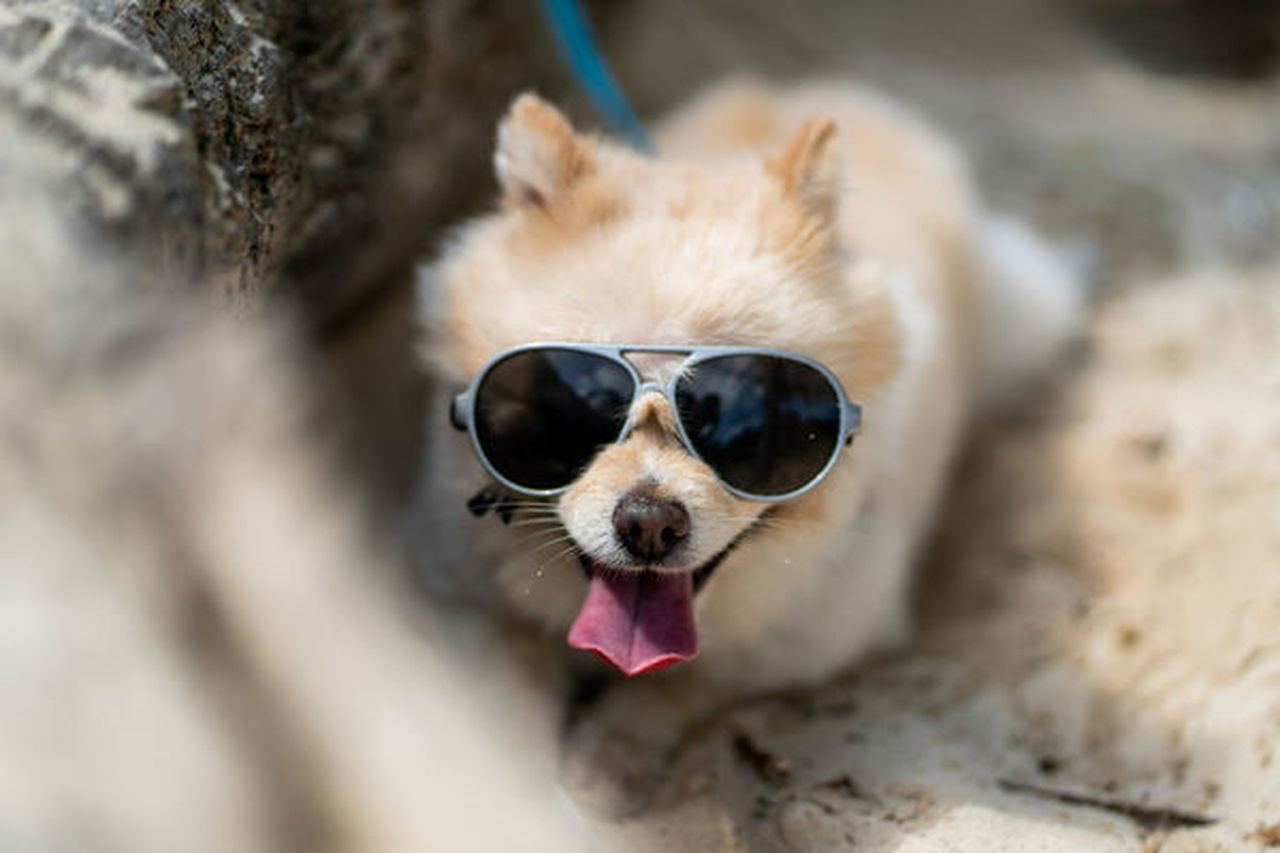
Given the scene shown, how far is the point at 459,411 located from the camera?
2.43m

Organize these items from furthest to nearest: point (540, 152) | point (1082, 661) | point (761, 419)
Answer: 1. point (1082, 661)
2. point (540, 152)
3. point (761, 419)

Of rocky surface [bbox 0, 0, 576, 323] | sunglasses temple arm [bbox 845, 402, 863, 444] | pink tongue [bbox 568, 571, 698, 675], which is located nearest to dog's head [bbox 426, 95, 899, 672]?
pink tongue [bbox 568, 571, 698, 675]

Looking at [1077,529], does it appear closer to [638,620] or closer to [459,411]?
[638,620]

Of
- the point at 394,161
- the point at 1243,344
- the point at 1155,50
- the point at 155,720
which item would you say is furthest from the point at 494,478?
the point at 1155,50

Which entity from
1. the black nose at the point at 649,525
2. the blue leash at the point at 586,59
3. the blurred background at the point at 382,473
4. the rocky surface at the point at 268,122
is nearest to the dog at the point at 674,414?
the black nose at the point at 649,525

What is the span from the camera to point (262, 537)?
172 cm

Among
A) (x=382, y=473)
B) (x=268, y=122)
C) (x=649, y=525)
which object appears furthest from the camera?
(x=382, y=473)

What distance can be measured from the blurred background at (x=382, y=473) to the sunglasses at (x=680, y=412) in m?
0.37

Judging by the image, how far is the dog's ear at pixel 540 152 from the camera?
2633 mm

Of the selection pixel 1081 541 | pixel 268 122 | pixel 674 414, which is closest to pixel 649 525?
pixel 674 414

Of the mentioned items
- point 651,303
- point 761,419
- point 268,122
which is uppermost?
point 268,122

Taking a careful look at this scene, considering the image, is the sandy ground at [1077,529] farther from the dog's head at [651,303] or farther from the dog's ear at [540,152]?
the dog's ear at [540,152]

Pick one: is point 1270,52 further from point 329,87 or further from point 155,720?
point 155,720

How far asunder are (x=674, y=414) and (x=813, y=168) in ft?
2.49
